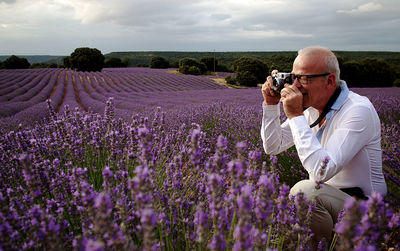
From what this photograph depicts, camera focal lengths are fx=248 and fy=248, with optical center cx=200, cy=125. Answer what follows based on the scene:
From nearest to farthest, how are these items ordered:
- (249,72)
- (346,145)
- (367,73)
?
1. (346,145)
2. (367,73)
3. (249,72)

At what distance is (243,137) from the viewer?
3514 millimetres

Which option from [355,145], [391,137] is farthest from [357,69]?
[355,145]

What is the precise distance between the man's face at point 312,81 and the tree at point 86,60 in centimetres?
3355

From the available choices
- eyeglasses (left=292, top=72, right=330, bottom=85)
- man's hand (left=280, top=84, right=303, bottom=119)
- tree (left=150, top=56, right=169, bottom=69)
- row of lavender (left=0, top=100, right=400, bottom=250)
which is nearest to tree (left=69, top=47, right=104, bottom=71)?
tree (left=150, top=56, right=169, bottom=69)

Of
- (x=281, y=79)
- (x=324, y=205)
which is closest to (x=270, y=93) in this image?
(x=281, y=79)

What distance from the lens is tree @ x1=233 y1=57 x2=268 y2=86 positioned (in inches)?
1000

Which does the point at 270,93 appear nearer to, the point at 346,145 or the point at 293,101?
the point at 293,101

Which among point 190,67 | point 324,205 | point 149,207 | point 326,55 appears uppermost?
point 190,67

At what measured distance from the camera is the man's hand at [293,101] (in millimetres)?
1553

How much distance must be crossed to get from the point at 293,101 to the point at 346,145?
0.41m

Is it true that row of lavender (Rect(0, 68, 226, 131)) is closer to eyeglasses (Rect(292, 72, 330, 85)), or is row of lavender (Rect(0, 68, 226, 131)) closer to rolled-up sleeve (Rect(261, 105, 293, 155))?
rolled-up sleeve (Rect(261, 105, 293, 155))

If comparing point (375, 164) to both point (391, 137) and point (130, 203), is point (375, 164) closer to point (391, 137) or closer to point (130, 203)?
point (391, 137)

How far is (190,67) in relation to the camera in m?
31.7

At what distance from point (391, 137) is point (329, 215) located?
1653 millimetres
